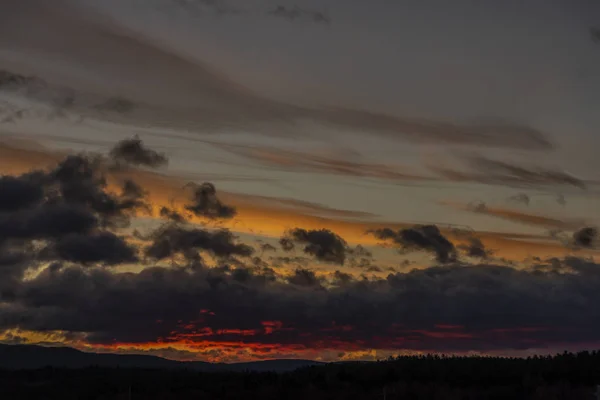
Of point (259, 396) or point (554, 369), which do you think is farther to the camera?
point (554, 369)

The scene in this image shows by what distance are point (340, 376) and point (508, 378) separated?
11.5 metres

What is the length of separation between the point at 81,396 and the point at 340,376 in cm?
1762

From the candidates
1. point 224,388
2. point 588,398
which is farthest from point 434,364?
point 588,398

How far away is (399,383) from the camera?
52.5m

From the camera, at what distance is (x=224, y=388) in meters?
57.7

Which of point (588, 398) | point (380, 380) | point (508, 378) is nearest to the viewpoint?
point (588, 398)

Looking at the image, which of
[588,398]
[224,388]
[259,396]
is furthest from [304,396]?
[588,398]

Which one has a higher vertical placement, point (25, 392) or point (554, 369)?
point (554, 369)

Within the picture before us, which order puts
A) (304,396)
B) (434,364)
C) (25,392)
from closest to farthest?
(304,396) < (434,364) < (25,392)

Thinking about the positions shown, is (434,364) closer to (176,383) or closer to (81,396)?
(176,383)

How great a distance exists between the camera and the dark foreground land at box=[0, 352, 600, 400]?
158 feet

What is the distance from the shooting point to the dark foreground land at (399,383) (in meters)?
48.2

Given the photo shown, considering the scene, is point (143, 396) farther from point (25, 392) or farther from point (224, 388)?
point (25, 392)

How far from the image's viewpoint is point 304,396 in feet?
169
